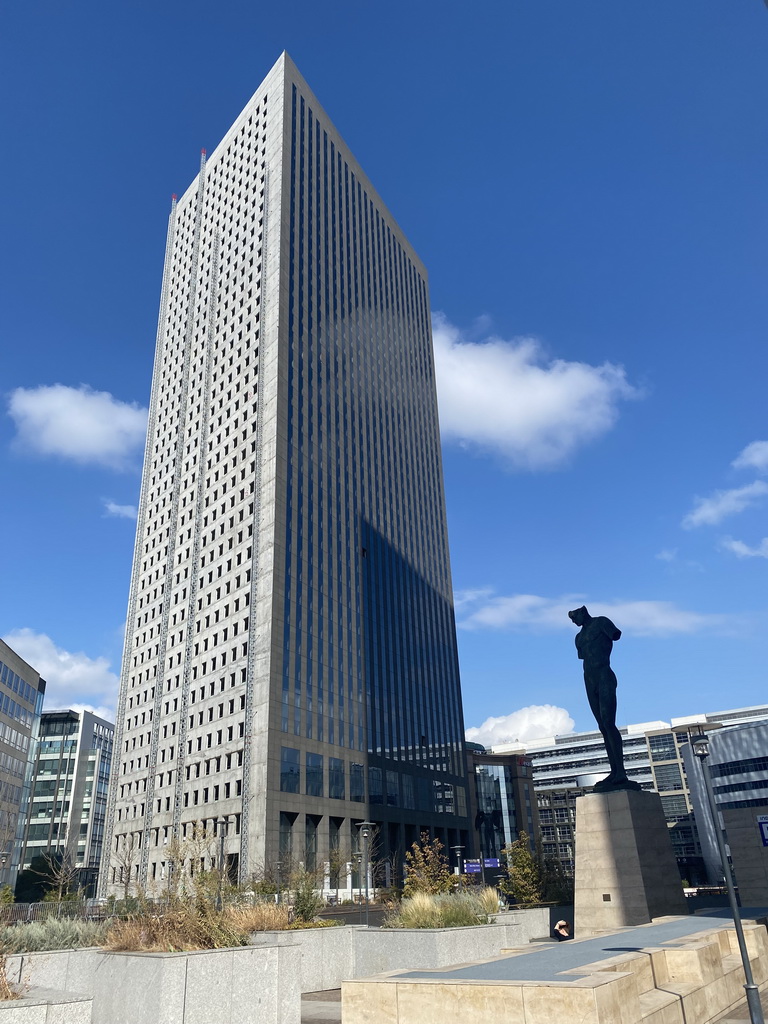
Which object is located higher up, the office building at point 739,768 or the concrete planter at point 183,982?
the office building at point 739,768

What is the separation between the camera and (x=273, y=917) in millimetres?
23047

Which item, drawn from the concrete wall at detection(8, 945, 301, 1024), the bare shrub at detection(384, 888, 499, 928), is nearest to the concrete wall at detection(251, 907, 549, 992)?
the bare shrub at detection(384, 888, 499, 928)

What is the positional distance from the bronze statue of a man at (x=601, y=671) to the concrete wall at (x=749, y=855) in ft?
23.4

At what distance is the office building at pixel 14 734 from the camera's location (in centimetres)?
8212

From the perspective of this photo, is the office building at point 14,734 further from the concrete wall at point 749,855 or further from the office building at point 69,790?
the concrete wall at point 749,855

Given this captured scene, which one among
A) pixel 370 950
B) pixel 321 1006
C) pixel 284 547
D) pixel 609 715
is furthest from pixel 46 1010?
pixel 284 547

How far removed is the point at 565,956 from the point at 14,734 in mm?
86267

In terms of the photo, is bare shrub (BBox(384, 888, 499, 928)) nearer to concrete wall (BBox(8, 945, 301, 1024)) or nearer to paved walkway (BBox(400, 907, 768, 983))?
paved walkway (BBox(400, 907, 768, 983))

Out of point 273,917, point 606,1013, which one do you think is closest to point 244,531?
point 273,917

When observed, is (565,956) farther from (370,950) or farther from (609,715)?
(609,715)

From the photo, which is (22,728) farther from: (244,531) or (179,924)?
(179,924)

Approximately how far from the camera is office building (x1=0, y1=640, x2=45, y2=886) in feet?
269

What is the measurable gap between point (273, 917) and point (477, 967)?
A: 1040cm

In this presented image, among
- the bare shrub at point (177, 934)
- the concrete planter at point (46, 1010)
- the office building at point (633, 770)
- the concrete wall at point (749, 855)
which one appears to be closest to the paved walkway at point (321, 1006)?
the bare shrub at point (177, 934)
